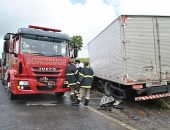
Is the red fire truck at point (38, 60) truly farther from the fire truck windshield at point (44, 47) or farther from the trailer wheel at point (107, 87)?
the trailer wheel at point (107, 87)

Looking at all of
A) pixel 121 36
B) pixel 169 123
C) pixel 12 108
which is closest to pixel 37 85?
pixel 12 108

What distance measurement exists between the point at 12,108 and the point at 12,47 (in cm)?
292

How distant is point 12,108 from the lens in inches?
427

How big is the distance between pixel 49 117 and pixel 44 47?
12.2 feet

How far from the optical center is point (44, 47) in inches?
486

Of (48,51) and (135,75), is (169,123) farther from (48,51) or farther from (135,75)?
(48,51)

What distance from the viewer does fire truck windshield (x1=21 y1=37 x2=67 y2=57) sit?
1198 centimetres

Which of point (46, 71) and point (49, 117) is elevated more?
point (46, 71)

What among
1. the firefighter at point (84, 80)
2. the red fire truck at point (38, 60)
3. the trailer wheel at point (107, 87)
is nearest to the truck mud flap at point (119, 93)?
the trailer wheel at point (107, 87)

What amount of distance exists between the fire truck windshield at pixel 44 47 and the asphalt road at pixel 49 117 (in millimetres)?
1962

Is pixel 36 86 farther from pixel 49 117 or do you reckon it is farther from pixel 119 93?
pixel 119 93

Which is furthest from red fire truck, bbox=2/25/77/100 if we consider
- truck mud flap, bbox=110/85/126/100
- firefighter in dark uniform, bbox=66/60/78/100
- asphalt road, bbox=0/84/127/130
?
truck mud flap, bbox=110/85/126/100

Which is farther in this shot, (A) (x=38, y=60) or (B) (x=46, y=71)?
(B) (x=46, y=71)

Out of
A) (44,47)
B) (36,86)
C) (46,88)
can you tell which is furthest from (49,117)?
(44,47)
